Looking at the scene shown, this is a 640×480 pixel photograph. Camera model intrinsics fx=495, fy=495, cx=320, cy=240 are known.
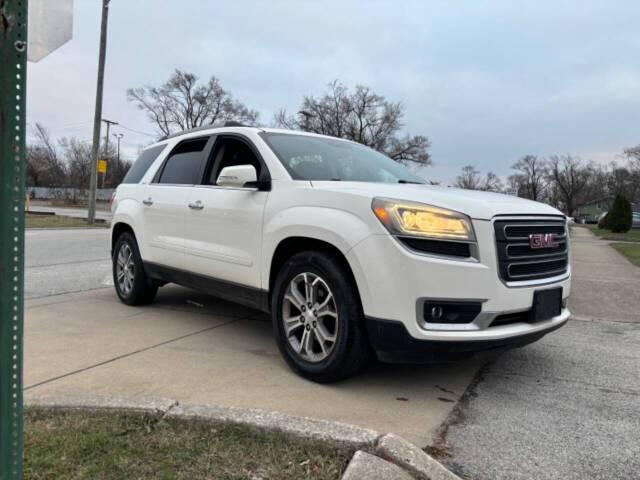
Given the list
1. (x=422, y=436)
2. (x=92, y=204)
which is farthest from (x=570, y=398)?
(x=92, y=204)

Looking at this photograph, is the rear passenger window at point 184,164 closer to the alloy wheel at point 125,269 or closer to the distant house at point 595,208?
the alloy wheel at point 125,269

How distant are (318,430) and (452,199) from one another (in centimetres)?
162

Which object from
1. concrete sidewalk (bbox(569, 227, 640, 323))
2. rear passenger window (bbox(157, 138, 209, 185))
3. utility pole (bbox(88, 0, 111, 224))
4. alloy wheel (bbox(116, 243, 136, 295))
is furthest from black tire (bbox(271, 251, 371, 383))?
utility pole (bbox(88, 0, 111, 224))

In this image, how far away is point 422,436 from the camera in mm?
2654

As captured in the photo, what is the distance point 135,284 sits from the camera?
17.9 ft

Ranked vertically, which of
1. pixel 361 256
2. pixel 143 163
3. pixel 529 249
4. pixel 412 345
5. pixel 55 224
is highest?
pixel 143 163

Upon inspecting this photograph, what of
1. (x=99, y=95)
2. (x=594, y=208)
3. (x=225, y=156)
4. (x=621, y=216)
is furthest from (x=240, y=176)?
(x=594, y=208)

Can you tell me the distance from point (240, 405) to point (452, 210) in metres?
1.73

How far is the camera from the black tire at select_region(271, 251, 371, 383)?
309 centimetres

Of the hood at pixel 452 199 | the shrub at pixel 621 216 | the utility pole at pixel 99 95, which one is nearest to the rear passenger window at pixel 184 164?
the hood at pixel 452 199

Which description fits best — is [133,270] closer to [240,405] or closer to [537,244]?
[240,405]

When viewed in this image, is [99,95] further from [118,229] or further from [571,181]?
[571,181]

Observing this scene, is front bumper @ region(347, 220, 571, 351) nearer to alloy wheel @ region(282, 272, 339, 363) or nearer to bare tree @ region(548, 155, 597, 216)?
alloy wheel @ region(282, 272, 339, 363)

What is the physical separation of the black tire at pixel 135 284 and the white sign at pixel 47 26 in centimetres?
381
